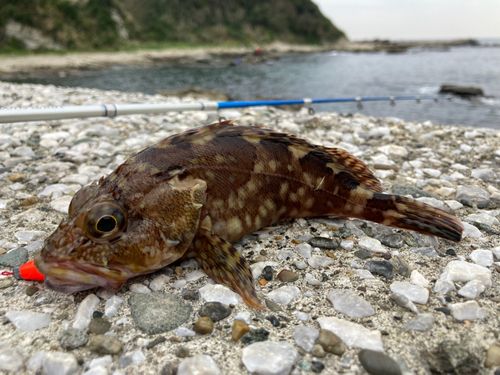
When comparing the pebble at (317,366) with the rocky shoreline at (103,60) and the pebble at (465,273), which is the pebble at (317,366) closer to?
the pebble at (465,273)

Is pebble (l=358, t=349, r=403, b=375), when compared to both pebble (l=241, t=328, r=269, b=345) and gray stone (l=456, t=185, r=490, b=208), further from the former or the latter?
gray stone (l=456, t=185, r=490, b=208)

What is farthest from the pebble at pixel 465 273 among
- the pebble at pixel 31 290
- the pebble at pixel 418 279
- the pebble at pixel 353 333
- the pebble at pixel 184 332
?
the pebble at pixel 31 290

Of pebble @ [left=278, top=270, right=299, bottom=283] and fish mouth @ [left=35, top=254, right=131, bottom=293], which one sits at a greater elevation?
fish mouth @ [left=35, top=254, right=131, bottom=293]

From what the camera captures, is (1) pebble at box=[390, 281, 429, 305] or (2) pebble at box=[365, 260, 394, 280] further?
(2) pebble at box=[365, 260, 394, 280]

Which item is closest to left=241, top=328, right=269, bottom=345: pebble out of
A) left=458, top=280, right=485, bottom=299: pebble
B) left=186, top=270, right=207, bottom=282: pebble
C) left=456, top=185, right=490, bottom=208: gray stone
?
left=186, top=270, right=207, bottom=282: pebble

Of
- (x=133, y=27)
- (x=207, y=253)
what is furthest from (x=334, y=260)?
(x=133, y=27)

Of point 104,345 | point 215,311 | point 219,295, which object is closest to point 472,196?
point 219,295

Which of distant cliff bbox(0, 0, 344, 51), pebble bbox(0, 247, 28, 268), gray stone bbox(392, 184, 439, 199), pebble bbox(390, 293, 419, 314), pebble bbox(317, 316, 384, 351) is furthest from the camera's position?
distant cliff bbox(0, 0, 344, 51)
